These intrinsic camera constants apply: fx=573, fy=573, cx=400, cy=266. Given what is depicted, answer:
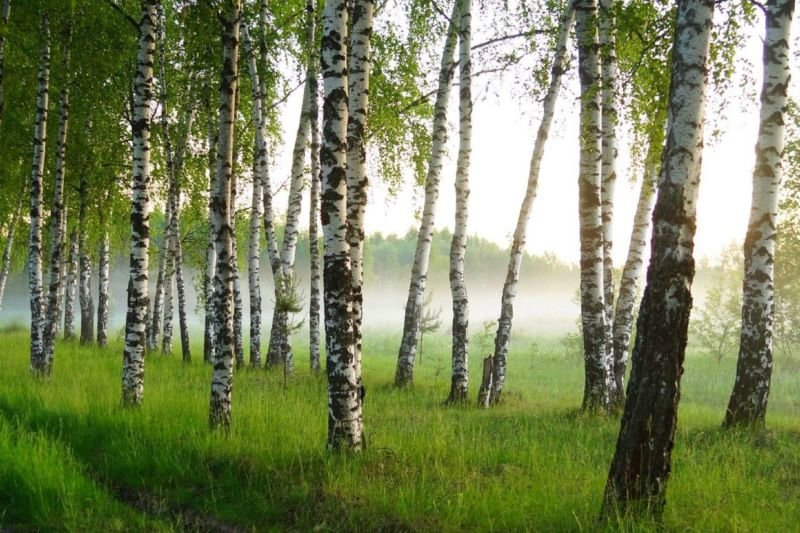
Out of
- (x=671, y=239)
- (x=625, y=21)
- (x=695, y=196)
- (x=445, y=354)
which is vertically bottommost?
(x=445, y=354)

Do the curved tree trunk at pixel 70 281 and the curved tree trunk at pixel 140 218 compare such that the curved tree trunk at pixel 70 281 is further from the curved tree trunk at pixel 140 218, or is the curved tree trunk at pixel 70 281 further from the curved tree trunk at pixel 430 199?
the curved tree trunk at pixel 140 218

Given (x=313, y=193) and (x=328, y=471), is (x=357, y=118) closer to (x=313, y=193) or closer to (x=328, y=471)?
(x=328, y=471)

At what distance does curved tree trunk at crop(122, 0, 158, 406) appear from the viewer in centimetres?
832

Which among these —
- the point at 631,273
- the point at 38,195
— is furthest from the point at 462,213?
the point at 38,195

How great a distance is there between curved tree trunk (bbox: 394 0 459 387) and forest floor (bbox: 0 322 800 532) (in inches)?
171

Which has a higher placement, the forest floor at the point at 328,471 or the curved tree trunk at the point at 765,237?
the curved tree trunk at the point at 765,237

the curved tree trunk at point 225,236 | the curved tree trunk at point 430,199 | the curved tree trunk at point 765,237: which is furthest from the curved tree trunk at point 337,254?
the curved tree trunk at point 430,199

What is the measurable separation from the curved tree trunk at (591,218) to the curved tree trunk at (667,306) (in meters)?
4.77

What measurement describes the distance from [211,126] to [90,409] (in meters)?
9.92

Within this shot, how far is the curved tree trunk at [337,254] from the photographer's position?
577 cm

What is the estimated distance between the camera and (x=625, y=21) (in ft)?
24.4

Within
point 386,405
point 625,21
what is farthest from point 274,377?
point 625,21

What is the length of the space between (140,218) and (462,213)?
6174 millimetres

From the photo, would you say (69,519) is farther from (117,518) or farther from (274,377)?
(274,377)
